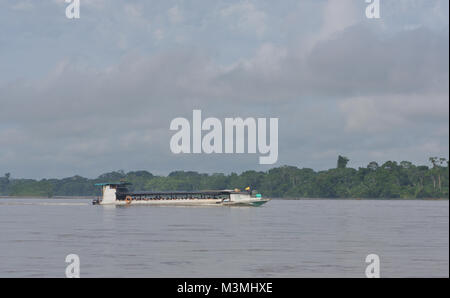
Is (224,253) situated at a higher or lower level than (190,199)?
lower

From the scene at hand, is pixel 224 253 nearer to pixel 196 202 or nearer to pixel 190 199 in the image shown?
pixel 196 202

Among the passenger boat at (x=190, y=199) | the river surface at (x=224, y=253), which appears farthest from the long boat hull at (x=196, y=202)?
the river surface at (x=224, y=253)

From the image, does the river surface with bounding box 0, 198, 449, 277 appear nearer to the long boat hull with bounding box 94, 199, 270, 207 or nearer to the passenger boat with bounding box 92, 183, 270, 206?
the long boat hull with bounding box 94, 199, 270, 207

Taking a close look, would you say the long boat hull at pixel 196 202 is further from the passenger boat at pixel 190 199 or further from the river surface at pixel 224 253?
the river surface at pixel 224 253

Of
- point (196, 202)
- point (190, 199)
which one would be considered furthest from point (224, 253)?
point (190, 199)

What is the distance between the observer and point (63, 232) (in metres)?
76.9

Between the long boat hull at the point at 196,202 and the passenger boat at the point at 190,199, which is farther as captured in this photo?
the passenger boat at the point at 190,199

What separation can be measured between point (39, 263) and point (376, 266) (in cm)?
2311

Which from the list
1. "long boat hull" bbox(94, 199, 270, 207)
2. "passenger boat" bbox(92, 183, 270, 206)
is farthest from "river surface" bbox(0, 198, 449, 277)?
"passenger boat" bbox(92, 183, 270, 206)

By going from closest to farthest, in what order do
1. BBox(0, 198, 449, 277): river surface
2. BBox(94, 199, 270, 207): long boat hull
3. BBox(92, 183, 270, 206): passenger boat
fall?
BBox(0, 198, 449, 277): river surface < BBox(94, 199, 270, 207): long boat hull < BBox(92, 183, 270, 206): passenger boat

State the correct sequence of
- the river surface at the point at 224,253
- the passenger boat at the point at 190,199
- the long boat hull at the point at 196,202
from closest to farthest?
1. the river surface at the point at 224,253
2. the long boat hull at the point at 196,202
3. the passenger boat at the point at 190,199
